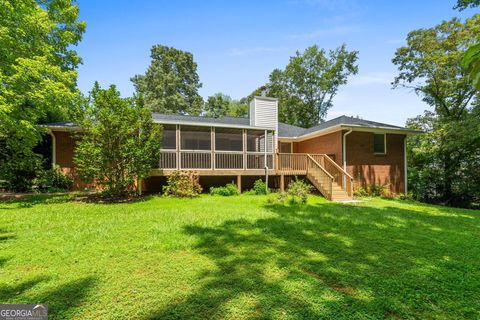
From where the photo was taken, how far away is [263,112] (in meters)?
16.1

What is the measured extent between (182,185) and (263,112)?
7857 millimetres

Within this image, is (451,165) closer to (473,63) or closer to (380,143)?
(380,143)

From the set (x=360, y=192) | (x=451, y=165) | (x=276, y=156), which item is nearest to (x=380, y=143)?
(x=360, y=192)

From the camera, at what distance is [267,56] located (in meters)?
17.3

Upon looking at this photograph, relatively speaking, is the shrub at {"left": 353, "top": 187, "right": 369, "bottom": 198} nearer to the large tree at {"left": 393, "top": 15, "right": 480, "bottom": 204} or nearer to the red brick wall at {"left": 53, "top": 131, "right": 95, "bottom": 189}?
the large tree at {"left": 393, "top": 15, "right": 480, "bottom": 204}

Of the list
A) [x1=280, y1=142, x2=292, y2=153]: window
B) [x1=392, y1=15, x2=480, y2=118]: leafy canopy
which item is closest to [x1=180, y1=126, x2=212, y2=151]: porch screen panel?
[x1=280, y1=142, x2=292, y2=153]: window

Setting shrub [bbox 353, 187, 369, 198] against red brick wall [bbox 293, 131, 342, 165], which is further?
red brick wall [bbox 293, 131, 342, 165]

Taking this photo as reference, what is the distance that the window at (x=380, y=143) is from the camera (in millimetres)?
14242

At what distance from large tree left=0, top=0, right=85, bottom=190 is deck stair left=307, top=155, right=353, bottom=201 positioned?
11436mm

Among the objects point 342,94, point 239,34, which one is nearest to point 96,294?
point 239,34

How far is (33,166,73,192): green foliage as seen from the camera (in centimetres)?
1226

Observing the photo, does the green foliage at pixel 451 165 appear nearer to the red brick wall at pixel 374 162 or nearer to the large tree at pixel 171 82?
the red brick wall at pixel 374 162

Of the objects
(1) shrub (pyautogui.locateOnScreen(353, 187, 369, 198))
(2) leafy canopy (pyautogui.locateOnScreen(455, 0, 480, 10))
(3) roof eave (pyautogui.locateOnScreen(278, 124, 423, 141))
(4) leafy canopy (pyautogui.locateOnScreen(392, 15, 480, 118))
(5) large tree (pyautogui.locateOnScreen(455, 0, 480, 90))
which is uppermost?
(2) leafy canopy (pyautogui.locateOnScreen(455, 0, 480, 10))

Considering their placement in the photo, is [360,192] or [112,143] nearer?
[112,143]
